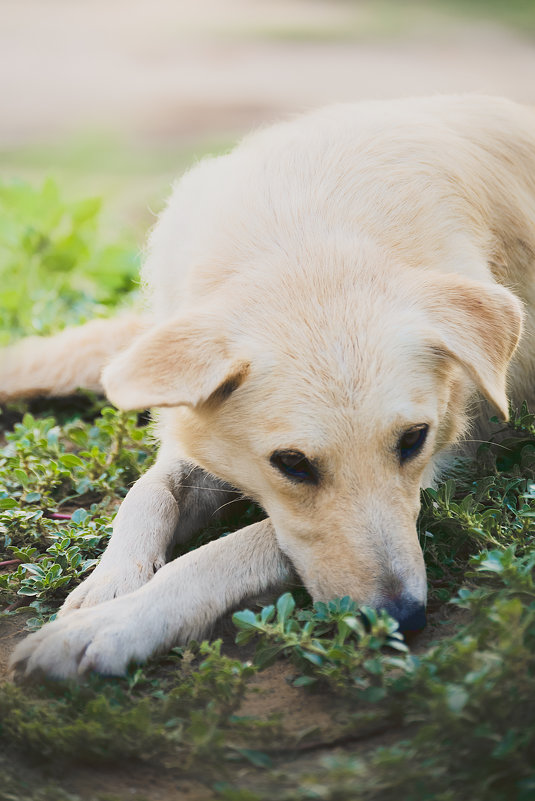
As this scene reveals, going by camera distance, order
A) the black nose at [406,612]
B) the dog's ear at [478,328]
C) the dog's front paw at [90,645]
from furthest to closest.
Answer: the dog's ear at [478,328] < the dog's front paw at [90,645] < the black nose at [406,612]

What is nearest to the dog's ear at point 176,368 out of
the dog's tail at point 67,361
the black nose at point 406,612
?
the black nose at point 406,612

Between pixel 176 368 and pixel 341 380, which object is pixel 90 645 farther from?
pixel 341 380

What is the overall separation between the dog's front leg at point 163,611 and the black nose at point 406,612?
56 centimetres

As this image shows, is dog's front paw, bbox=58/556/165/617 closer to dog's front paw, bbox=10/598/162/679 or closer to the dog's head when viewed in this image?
dog's front paw, bbox=10/598/162/679

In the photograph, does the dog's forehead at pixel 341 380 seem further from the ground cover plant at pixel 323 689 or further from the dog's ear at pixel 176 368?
the ground cover plant at pixel 323 689

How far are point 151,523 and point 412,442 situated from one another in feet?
3.64

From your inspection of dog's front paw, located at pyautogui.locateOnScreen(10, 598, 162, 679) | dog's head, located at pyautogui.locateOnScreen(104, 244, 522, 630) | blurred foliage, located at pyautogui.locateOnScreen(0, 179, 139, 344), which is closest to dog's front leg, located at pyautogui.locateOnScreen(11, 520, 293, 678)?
dog's front paw, located at pyautogui.locateOnScreen(10, 598, 162, 679)

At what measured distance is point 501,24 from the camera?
1179 cm

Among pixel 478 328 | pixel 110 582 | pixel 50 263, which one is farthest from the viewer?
pixel 50 263

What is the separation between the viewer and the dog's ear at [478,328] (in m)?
3.11

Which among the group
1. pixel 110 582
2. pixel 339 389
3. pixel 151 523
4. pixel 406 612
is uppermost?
pixel 339 389

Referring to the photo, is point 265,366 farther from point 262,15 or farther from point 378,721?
point 262,15

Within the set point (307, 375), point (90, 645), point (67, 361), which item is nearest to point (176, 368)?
point (307, 375)

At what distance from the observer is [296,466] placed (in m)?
3.03
